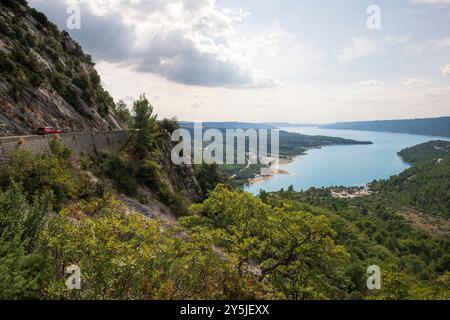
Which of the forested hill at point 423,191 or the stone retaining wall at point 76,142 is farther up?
the stone retaining wall at point 76,142

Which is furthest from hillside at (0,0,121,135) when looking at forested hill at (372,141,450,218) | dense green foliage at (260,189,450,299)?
forested hill at (372,141,450,218)

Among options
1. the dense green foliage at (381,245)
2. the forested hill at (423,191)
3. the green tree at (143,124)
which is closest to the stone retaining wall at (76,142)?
the green tree at (143,124)

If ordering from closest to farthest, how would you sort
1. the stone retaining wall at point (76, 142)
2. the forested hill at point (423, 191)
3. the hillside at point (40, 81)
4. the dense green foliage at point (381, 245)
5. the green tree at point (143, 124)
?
the stone retaining wall at point (76, 142) < the hillside at point (40, 81) < the green tree at point (143, 124) < the dense green foliage at point (381, 245) < the forested hill at point (423, 191)

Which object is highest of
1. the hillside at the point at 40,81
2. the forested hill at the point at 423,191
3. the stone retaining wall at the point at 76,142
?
the hillside at the point at 40,81

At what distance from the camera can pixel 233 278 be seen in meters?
Answer: 10.6

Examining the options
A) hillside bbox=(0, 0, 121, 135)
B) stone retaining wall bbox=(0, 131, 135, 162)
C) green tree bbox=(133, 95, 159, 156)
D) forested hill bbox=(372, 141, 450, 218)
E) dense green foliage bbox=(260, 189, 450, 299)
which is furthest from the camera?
forested hill bbox=(372, 141, 450, 218)

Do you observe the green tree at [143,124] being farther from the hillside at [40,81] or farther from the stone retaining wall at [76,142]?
the hillside at [40,81]

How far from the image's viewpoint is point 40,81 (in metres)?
28.6

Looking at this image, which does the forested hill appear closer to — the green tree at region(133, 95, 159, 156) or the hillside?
the green tree at region(133, 95, 159, 156)

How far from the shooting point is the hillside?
81.3 ft

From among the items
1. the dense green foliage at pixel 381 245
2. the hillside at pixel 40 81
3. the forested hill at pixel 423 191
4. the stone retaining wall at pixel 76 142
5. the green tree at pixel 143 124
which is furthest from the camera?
the forested hill at pixel 423 191

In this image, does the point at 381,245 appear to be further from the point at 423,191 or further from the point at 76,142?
the point at 423,191

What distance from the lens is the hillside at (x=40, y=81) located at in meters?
24.8

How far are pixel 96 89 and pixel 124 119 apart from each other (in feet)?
43.9
